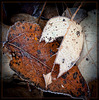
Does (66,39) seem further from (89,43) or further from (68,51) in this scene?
(89,43)

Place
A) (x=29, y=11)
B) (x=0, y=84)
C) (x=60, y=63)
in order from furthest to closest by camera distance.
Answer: (x=29, y=11) < (x=0, y=84) < (x=60, y=63)

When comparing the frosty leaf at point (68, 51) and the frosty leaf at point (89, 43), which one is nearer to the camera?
the frosty leaf at point (68, 51)

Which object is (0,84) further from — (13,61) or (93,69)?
(93,69)

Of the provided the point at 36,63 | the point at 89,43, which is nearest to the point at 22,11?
the point at 36,63

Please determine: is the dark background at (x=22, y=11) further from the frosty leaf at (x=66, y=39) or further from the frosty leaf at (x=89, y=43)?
the frosty leaf at (x=66, y=39)


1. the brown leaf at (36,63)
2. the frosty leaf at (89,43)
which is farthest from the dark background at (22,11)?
the brown leaf at (36,63)

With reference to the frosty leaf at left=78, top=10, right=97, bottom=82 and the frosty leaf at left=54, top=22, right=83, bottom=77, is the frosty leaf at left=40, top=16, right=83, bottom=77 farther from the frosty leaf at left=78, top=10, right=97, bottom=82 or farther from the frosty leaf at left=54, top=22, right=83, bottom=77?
the frosty leaf at left=78, top=10, right=97, bottom=82

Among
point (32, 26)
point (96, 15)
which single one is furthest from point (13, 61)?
point (96, 15)

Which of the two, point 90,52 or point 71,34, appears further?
point 90,52
